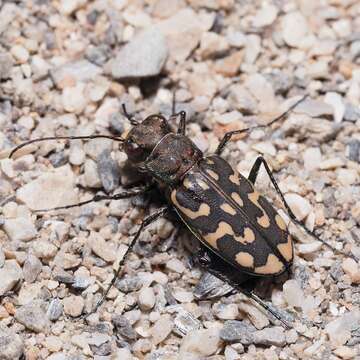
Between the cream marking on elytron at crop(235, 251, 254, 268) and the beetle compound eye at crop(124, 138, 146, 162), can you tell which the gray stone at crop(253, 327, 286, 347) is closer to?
the cream marking on elytron at crop(235, 251, 254, 268)

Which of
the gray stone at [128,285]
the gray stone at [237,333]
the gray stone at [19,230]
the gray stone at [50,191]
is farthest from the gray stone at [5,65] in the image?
the gray stone at [237,333]

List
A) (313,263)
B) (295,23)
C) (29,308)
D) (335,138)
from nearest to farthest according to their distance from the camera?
(29,308)
(313,263)
(335,138)
(295,23)

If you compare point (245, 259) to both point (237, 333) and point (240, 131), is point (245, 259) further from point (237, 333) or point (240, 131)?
point (240, 131)

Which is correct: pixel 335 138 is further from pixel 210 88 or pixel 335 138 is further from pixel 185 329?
pixel 185 329

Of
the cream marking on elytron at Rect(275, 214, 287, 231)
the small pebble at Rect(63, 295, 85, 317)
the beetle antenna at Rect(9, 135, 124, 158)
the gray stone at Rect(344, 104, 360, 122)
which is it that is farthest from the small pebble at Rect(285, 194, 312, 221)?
the small pebble at Rect(63, 295, 85, 317)

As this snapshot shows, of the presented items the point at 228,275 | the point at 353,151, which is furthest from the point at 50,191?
the point at 353,151

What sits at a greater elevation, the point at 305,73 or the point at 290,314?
the point at 305,73

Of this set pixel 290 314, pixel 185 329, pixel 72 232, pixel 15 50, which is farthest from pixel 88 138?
pixel 290 314
